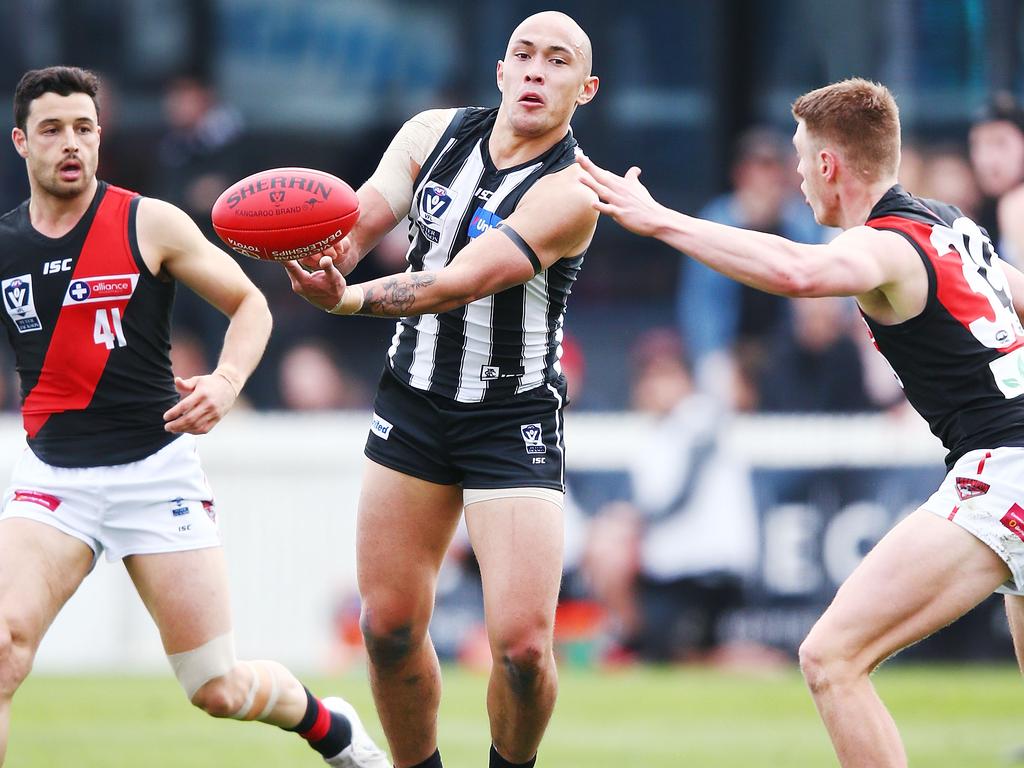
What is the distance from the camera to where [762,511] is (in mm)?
10672

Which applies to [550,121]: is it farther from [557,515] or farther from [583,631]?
[583,631]

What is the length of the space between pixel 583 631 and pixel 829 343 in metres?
2.53

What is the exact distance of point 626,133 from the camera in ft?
43.0

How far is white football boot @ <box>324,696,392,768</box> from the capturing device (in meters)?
6.27

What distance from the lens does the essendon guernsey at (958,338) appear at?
5.17 metres

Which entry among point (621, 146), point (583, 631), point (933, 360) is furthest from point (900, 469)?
point (933, 360)

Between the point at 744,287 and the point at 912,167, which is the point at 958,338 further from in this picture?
the point at 912,167

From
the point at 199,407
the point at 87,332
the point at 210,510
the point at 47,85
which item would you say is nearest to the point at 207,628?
the point at 210,510

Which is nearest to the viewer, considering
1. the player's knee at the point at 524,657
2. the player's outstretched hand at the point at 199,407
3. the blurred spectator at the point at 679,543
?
the player's outstretched hand at the point at 199,407

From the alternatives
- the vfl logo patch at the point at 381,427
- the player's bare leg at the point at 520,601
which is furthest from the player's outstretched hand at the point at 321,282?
the player's bare leg at the point at 520,601

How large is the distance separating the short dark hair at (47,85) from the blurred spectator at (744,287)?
6006mm

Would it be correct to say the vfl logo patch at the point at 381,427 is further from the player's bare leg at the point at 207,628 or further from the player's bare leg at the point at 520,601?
the player's bare leg at the point at 207,628

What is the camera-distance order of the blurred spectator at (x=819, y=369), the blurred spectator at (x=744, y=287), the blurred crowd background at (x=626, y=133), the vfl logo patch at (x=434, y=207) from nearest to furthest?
the vfl logo patch at (x=434, y=207)
the blurred spectator at (x=819, y=369)
the blurred crowd background at (x=626, y=133)
the blurred spectator at (x=744, y=287)

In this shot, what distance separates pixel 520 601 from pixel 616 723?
3.41 meters
